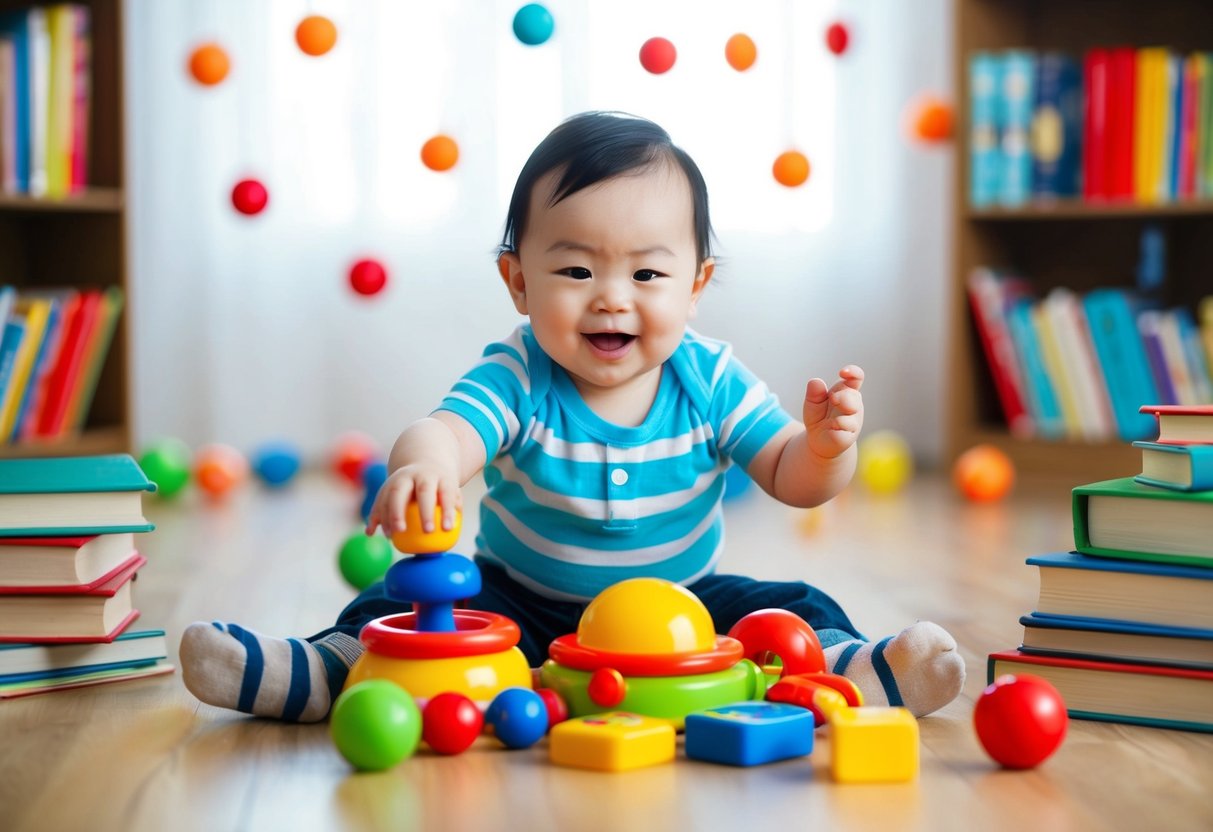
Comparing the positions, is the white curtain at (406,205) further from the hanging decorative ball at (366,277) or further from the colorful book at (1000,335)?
the hanging decorative ball at (366,277)

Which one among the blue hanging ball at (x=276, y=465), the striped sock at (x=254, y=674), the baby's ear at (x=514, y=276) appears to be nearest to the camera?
the striped sock at (x=254, y=674)

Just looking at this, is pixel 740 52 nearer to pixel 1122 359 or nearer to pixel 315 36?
pixel 315 36

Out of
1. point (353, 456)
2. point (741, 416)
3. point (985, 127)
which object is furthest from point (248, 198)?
point (985, 127)

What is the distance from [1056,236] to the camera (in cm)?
296

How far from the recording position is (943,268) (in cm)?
300

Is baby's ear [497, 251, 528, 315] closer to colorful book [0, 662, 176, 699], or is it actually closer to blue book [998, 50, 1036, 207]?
colorful book [0, 662, 176, 699]

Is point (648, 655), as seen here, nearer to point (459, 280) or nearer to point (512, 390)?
point (512, 390)

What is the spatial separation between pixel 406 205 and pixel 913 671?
2041mm

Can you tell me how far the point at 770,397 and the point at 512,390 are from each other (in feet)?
0.75

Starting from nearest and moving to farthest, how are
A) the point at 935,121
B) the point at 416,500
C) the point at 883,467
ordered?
the point at 416,500 → the point at 883,467 → the point at 935,121

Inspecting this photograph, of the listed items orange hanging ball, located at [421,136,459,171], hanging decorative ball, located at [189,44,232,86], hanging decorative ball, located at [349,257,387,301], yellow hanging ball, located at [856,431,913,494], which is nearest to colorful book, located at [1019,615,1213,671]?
orange hanging ball, located at [421,136,459,171]

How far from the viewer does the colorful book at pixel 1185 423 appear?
1.00m

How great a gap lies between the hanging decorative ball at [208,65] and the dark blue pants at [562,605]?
0.76 metres

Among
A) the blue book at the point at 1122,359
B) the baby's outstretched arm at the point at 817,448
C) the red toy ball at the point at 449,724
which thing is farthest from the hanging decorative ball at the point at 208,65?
the blue book at the point at 1122,359
